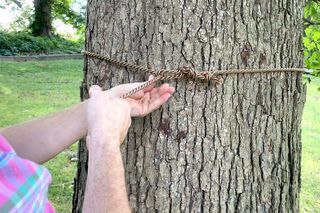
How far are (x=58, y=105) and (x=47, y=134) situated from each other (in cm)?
656

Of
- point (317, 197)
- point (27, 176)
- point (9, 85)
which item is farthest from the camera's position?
point (9, 85)

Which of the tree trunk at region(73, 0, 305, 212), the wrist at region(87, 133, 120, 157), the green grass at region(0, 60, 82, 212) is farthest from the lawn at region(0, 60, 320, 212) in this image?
the wrist at region(87, 133, 120, 157)

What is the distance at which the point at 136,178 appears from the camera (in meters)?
1.95

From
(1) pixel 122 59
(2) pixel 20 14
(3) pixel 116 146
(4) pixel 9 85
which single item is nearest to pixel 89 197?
(3) pixel 116 146

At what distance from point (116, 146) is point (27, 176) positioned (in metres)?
0.33

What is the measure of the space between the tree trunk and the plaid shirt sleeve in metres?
0.39

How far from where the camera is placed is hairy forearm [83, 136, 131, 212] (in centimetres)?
152

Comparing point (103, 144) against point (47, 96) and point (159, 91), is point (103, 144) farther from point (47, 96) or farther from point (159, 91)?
point (47, 96)

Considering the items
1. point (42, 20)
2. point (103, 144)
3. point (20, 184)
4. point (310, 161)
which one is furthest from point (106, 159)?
point (42, 20)

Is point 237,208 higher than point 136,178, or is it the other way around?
point 136,178

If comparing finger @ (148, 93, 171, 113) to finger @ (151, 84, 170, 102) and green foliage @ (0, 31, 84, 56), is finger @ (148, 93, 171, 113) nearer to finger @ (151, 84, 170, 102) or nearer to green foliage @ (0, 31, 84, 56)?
finger @ (151, 84, 170, 102)

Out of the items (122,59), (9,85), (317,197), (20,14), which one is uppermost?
(20,14)

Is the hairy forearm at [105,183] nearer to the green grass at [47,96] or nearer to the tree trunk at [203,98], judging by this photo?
the tree trunk at [203,98]

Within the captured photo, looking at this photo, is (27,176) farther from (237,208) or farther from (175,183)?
(237,208)
